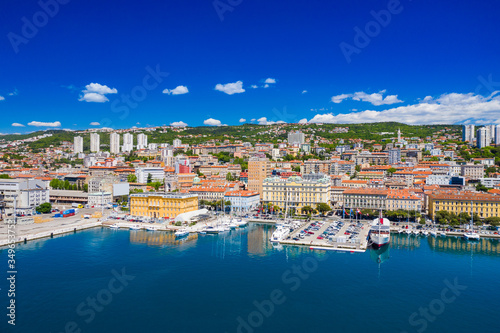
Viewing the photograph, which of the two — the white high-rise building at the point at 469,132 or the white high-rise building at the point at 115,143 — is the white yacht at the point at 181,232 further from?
the white high-rise building at the point at 469,132

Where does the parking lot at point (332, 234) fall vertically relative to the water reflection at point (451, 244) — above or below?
above

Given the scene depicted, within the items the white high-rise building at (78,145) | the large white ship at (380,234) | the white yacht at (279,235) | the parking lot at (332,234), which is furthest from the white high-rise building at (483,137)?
the white high-rise building at (78,145)

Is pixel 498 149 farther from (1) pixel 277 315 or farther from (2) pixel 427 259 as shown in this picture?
(1) pixel 277 315

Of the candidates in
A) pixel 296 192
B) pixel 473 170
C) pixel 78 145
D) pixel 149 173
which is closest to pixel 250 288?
pixel 296 192

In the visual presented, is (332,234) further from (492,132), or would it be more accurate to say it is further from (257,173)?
(492,132)

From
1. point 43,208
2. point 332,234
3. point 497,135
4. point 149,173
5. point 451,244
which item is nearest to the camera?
point 451,244

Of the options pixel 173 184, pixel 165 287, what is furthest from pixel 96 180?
pixel 165 287

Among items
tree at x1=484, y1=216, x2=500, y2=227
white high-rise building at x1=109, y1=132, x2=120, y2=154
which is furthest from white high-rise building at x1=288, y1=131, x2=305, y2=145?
tree at x1=484, y1=216, x2=500, y2=227
